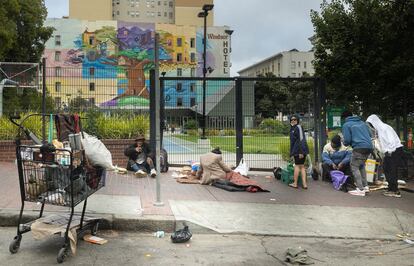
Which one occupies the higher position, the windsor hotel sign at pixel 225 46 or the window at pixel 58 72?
the windsor hotel sign at pixel 225 46

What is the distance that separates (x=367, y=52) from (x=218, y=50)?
106 m

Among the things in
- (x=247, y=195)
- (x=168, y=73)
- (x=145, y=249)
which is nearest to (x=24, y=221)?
(x=145, y=249)

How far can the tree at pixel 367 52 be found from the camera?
12758 mm

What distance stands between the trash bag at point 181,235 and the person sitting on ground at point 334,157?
610 cm

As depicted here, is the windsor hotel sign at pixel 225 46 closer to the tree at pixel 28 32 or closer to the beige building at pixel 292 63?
the beige building at pixel 292 63

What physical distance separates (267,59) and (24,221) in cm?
15582

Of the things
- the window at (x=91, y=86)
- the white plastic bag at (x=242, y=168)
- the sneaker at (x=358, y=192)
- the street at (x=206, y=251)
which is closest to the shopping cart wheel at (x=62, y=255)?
the street at (x=206, y=251)

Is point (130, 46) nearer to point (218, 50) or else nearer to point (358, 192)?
point (218, 50)

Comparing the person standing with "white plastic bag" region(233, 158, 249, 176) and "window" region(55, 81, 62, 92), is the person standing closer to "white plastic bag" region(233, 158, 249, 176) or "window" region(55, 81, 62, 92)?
"white plastic bag" region(233, 158, 249, 176)

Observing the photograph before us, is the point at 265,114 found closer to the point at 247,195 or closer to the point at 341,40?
the point at 341,40

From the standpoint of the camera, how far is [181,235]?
668cm

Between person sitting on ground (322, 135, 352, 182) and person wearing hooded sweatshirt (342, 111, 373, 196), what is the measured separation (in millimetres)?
1126

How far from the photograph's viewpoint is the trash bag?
6.63 meters

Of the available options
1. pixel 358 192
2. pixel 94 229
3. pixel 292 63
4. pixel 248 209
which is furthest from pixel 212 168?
pixel 292 63
